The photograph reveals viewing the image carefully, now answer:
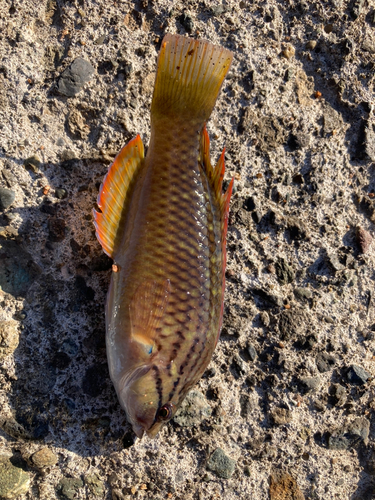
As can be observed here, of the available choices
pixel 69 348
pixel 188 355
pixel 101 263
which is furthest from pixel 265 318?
pixel 69 348

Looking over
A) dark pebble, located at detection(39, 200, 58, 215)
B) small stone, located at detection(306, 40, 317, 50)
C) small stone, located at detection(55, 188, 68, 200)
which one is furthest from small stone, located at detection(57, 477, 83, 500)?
small stone, located at detection(306, 40, 317, 50)

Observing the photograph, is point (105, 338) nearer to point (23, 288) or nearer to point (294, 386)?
point (23, 288)

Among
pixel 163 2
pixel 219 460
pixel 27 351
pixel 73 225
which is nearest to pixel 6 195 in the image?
pixel 73 225

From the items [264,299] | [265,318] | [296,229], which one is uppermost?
[296,229]

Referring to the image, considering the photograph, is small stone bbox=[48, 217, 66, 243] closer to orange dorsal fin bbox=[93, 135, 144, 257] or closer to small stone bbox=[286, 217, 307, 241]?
orange dorsal fin bbox=[93, 135, 144, 257]

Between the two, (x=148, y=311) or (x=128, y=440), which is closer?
(x=148, y=311)

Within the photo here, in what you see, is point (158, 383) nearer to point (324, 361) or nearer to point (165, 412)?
point (165, 412)
